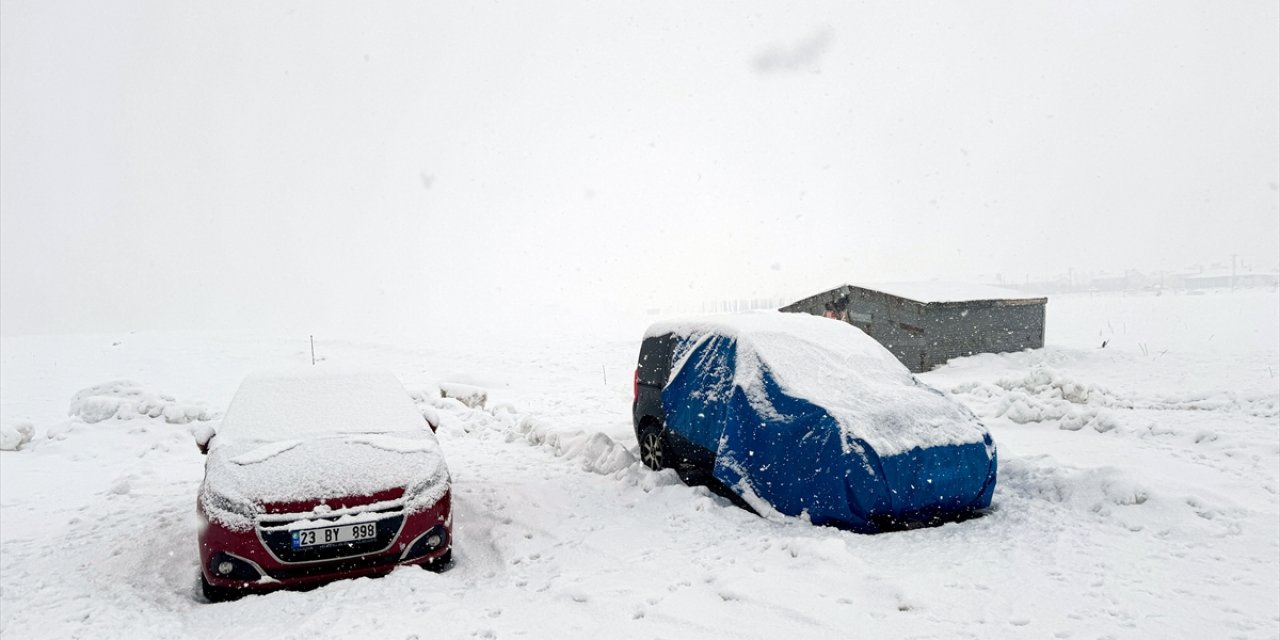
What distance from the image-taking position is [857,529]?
494 centimetres

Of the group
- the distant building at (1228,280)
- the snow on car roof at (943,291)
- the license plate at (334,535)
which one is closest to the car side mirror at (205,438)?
the license plate at (334,535)

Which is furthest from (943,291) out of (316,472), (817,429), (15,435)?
(15,435)

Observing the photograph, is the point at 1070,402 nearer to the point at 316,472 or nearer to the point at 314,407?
the point at 314,407

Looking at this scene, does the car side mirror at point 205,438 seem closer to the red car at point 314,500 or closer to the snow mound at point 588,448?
the red car at point 314,500

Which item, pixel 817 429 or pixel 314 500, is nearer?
pixel 314 500

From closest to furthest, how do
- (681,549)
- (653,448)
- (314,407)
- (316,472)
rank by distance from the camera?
(316,472) < (681,549) < (314,407) < (653,448)

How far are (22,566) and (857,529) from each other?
645cm

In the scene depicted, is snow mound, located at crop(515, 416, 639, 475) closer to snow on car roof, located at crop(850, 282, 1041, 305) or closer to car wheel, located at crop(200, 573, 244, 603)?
car wheel, located at crop(200, 573, 244, 603)

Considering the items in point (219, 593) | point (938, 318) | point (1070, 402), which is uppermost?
point (938, 318)

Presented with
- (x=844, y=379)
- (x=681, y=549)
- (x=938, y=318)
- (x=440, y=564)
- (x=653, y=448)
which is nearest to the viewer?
(x=440, y=564)

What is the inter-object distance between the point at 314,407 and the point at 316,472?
1.15 metres

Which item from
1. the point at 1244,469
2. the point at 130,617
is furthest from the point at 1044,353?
the point at 130,617

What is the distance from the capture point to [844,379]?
5.75 m

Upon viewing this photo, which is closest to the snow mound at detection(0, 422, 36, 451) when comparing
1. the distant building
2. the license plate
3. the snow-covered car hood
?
the snow-covered car hood
